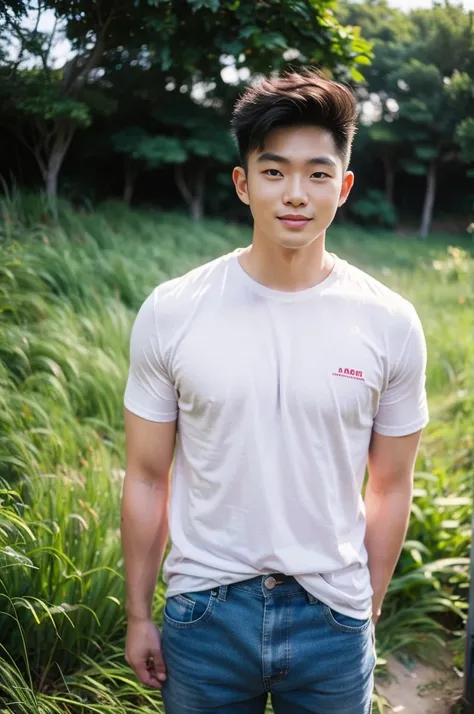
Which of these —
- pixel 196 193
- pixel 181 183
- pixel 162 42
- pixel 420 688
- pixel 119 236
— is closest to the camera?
pixel 162 42

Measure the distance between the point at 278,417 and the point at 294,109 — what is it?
2.06 ft

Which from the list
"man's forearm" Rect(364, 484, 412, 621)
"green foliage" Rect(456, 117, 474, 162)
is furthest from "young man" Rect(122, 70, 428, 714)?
"green foliage" Rect(456, 117, 474, 162)

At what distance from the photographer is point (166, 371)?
1.58 meters

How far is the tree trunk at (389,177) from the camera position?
4.80 m

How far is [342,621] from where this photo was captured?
1.57 meters

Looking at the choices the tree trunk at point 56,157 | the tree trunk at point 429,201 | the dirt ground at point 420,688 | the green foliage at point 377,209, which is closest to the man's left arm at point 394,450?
the dirt ground at point 420,688

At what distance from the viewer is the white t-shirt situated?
152cm

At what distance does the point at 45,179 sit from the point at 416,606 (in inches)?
95.2

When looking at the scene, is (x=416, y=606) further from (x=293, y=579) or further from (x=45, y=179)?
(x=45, y=179)

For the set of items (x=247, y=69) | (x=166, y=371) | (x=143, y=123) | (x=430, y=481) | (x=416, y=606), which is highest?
(x=247, y=69)

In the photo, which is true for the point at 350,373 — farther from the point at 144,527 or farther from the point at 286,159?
the point at 144,527

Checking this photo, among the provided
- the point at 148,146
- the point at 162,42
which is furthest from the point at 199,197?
the point at 162,42

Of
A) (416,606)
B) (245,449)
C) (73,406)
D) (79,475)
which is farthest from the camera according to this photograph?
(73,406)

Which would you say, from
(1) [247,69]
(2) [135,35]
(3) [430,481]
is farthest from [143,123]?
(3) [430,481]
